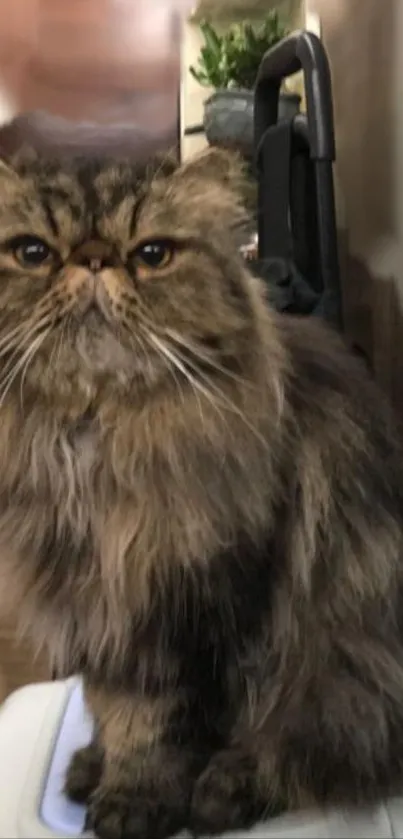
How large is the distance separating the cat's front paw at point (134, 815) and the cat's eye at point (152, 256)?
0.52 metres

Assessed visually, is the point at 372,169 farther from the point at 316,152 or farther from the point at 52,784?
the point at 52,784

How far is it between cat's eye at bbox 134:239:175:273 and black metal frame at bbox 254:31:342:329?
600mm

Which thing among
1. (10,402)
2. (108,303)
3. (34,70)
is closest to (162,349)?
(108,303)

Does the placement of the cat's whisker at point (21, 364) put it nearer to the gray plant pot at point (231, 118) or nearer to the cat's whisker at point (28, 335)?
the cat's whisker at point (28, 335)

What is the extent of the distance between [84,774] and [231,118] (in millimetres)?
1794

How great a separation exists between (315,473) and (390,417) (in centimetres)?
16

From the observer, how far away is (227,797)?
0.97 metres

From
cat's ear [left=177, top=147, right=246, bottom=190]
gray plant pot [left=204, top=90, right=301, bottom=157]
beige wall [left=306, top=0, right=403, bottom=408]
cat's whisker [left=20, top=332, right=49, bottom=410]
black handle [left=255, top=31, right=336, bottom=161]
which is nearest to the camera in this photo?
cat's whisker [left=20, top=332, right=49, bottom=410]

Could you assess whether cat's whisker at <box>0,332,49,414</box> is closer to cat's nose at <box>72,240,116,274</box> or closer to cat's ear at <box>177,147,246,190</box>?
cat's nose at <box>72,240,116,274</box>

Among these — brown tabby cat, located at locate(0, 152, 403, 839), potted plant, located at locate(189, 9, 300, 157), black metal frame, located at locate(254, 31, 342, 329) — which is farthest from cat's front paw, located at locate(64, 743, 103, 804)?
potted plant, located at locate(189, 9, 300, 157)

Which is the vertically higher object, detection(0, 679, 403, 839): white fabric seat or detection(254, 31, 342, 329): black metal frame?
detection(254, 31, 342, 329): black metal frame

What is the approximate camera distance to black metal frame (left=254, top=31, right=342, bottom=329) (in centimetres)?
146

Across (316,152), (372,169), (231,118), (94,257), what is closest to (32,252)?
(94,257)

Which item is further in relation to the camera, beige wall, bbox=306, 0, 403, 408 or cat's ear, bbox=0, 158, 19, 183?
beige wall, bbox=306, 0, 403, 408
